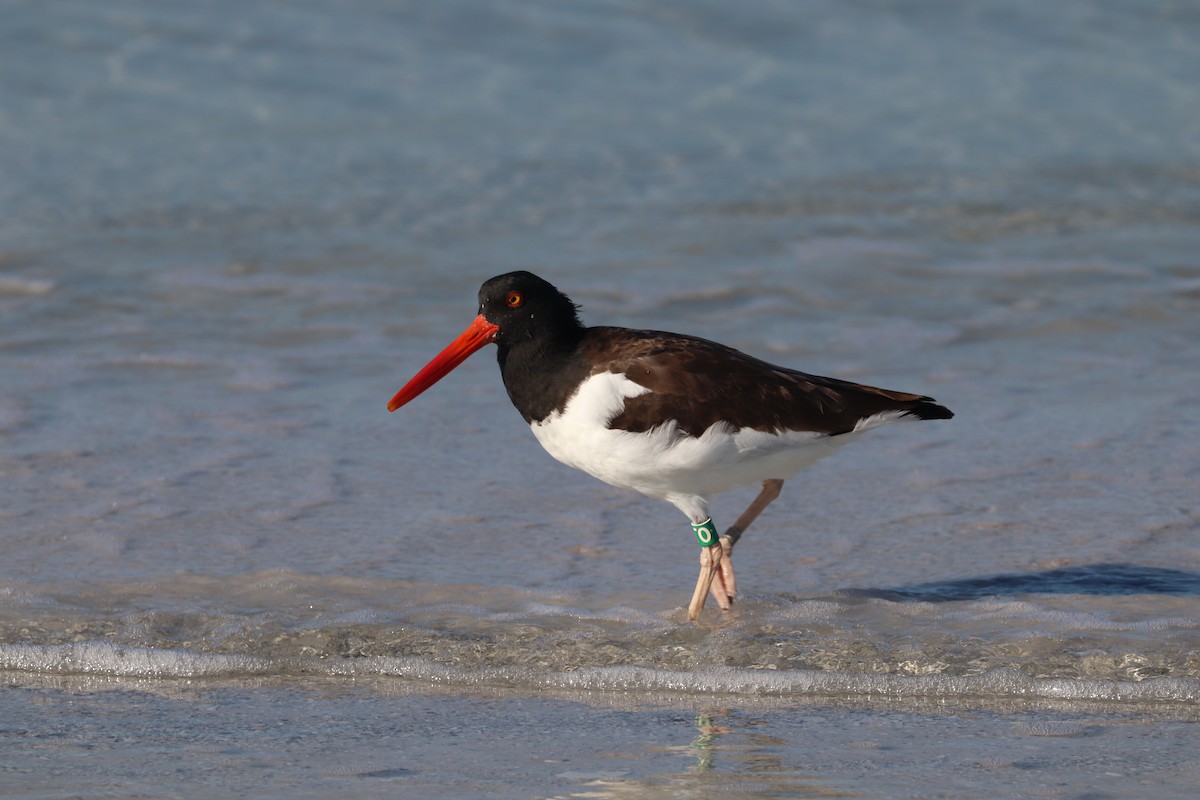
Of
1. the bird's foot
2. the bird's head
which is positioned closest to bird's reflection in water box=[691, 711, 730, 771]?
the bird's foot

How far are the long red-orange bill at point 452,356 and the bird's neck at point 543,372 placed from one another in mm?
117

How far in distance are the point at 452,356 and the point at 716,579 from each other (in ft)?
3.85

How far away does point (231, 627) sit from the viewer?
4.96 m

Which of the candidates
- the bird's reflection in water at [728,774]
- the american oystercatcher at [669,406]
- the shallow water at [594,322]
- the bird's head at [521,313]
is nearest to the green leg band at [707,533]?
the american oystercatcher at [669,406]

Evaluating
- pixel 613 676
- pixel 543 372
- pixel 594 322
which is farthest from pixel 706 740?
pixel 594 322

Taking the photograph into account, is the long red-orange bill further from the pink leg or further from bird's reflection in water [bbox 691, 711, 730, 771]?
bird's reflection in water [bbox 691, 711, 730, 771]

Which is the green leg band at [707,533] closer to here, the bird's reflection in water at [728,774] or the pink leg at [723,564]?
the pink leg at [723,564]

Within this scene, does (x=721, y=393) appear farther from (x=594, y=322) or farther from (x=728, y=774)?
(x=594, y=322)

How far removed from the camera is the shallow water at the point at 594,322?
4.67 m

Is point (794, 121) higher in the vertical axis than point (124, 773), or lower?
higher

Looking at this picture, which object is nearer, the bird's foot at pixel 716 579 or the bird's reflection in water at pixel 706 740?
the bird's reflection in water at pixel 706 740

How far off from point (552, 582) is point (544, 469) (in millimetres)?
1351

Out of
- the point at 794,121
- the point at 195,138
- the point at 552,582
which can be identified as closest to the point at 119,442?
the point at 552,582

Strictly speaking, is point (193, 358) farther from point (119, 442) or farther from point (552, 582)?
point (552, 582)
